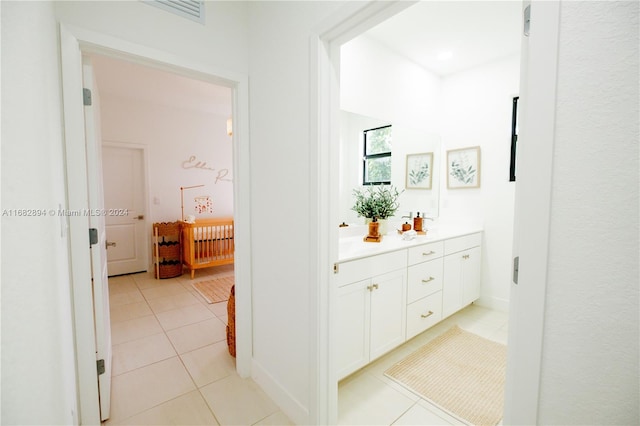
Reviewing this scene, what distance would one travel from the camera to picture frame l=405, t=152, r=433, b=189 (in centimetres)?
314

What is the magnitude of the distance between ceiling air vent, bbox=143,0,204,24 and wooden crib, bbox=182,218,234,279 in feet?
10.3

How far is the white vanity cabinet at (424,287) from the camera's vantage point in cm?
217

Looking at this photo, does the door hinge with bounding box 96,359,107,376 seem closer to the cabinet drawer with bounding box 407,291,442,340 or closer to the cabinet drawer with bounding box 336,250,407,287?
the cabinet drawer with bounding box 336,250,407,287

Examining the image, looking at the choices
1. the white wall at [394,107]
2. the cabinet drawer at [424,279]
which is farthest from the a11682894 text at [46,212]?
the cabinet drawer at [424,279]

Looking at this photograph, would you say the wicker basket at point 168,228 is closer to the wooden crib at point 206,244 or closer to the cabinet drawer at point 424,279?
the wooden crib at point 206,244

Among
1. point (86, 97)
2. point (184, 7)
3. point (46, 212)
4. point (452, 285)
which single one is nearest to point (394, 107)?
point (452, 285)

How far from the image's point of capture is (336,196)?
1.39 metres

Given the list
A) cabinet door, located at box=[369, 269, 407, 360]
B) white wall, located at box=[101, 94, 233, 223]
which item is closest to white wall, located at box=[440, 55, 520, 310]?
cabinet door, located at box=[369, 269, 407, 360]

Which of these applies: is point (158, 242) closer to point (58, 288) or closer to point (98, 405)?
point (98, 405)

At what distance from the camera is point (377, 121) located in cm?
271

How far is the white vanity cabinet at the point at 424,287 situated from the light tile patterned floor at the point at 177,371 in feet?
3.94

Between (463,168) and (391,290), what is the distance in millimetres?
2059

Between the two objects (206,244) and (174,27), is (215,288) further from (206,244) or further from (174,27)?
(174,27)

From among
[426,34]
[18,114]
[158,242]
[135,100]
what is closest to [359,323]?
[18,114]
